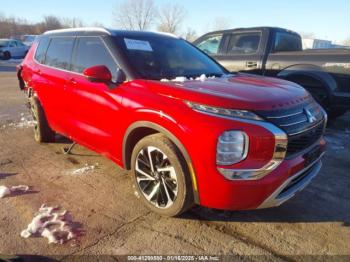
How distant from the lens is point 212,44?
7609mm

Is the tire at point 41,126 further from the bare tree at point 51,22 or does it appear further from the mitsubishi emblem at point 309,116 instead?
the bare tree at point 51,22

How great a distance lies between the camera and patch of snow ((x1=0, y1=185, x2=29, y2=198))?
3711 millimetres

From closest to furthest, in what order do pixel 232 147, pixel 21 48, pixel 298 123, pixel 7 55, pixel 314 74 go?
1. pixel 232 147
2. pixel 298 123
3. pixel 314 74
4. pixel 7 55
5. pixel 21 48

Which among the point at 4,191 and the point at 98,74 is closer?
the point at 98,74

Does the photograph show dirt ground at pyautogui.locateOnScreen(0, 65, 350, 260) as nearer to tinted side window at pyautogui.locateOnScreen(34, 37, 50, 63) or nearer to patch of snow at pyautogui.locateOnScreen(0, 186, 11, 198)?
patch of snow at pyautogui.locateOnScreen(0, 186, 11, 198)

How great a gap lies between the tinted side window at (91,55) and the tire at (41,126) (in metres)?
1.31

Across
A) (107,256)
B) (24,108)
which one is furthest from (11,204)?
(24,108)

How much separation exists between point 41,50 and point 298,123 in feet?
13.9

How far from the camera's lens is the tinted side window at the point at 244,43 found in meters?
6.75

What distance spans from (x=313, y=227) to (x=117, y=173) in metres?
2.37

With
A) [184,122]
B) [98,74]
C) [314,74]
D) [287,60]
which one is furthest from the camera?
[287,60]

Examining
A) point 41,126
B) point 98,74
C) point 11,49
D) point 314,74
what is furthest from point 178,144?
point 11,49

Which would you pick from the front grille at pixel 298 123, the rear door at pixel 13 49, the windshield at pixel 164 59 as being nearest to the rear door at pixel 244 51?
the windshield at pixel 164 59

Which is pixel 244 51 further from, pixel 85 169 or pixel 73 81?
pixel 85 169
